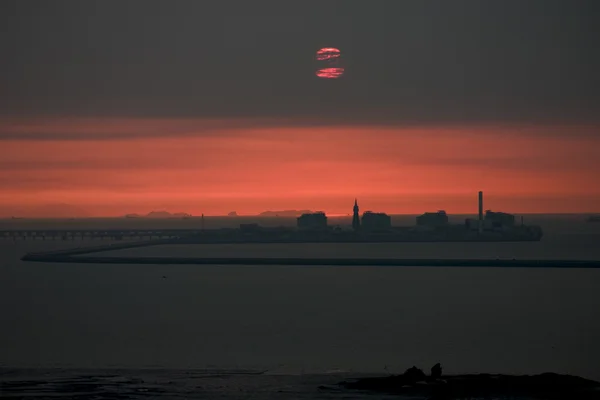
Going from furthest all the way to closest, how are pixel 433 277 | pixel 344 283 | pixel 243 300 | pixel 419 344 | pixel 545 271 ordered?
pixel 545 271, pixel 433 277, pixel 344 283, pixel 243 300, pixel 419 344

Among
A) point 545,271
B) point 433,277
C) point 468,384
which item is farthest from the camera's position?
point 545,271

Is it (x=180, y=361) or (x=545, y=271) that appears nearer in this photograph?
(x=180, y=361)

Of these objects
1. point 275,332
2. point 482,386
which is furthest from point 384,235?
point 482,386

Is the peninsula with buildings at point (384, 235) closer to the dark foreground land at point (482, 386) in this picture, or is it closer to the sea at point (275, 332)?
the sea at point (275, 332)

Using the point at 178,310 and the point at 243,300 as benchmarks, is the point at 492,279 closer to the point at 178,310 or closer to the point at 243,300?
the point at 243,300

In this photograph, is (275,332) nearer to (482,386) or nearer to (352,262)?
(482,386)

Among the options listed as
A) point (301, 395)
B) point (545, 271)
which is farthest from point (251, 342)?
point (545, 271)
